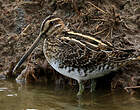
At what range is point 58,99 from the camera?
5.33 metres

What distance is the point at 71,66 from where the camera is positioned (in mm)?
5246

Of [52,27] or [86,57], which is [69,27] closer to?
[52,27]

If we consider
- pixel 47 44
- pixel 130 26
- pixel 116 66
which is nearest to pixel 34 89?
pixel 47 44

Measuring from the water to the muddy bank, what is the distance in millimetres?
254

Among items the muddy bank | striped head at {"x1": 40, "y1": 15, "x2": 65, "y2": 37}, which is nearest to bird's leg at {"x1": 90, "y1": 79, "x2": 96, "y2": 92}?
the muddy bank

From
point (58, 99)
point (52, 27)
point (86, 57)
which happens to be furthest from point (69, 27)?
point (58, 99)

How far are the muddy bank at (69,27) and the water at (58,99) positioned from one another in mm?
254

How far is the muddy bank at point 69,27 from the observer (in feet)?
18.7

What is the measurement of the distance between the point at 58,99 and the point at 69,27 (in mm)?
1302

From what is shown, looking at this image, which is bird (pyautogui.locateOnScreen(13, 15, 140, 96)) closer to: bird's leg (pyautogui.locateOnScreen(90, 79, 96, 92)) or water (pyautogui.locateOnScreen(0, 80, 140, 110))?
bird's leg (pyautogui.locateOnScreen(90, 79, 96, 92))

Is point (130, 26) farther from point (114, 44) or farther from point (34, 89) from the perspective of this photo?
point (34, 89)

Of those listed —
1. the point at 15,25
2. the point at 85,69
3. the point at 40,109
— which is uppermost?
the point at 15,25

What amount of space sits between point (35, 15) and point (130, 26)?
1.88m

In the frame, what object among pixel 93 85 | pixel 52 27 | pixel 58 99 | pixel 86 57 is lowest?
pixel 58 99
